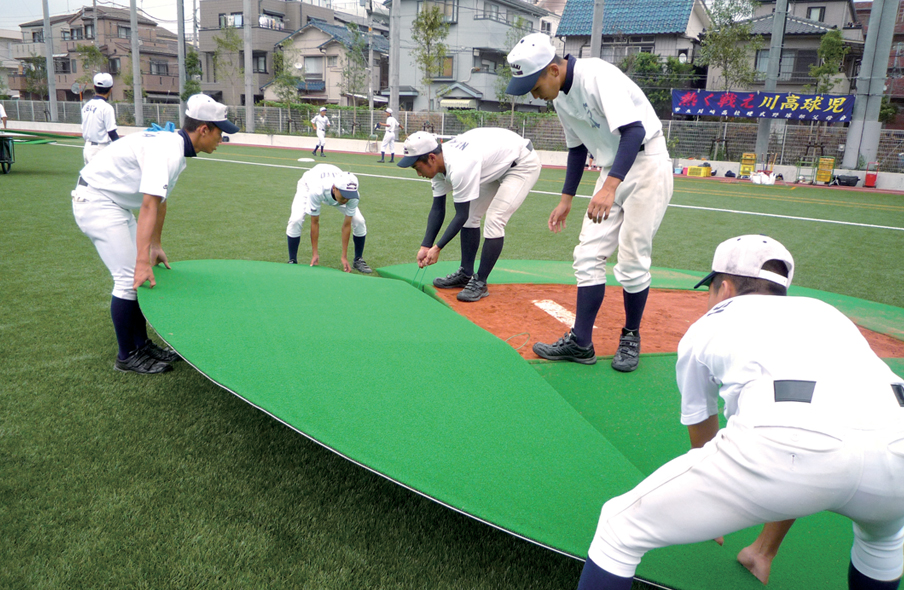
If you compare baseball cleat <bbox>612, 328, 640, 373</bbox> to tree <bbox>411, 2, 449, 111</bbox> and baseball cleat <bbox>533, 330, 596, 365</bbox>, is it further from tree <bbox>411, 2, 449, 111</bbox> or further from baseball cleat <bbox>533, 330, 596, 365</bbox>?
tree <bbox>411, 2, 449, 111</bbox>

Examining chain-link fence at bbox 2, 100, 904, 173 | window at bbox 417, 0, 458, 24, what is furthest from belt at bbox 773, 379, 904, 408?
window at bbox 417, 0, 458, 24

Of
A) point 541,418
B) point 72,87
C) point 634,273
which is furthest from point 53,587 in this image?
point 72,87

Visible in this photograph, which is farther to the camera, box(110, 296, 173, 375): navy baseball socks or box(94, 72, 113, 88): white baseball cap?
box(94, 72, 113, 88): white baseball cap

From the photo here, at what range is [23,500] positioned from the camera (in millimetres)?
2297

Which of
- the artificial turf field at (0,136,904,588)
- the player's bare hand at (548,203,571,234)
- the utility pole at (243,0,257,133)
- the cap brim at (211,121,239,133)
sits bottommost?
the artificial turf field at (0,136,904,588)

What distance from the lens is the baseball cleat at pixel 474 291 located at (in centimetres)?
479

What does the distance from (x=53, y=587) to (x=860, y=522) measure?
2.27 metres

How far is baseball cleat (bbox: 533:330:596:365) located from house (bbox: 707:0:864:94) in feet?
102

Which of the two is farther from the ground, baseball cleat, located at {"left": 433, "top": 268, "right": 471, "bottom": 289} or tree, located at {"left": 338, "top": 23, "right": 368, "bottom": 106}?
tree, located at {"left": 338, "top": 23, "right": 368, "bottom": 106}

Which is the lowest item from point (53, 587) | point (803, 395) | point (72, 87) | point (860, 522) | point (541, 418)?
point (53, 587)

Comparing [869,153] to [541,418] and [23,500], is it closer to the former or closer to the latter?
[541,418]

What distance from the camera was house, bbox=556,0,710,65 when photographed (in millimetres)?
32969

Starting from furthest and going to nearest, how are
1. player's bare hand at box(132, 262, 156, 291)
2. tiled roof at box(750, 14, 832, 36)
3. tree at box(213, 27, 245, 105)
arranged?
tree at box(213, 27, 245, 105), tiled roof at box(750, 14, 832, 36), player's bare hand at box(132, 262, 156, 291)

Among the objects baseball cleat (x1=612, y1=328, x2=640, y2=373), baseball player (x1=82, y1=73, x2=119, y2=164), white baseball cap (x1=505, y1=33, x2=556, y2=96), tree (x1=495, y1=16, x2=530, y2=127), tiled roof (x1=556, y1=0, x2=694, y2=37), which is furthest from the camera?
tree (x1=495, y1=16, x2=530, y2=127)
